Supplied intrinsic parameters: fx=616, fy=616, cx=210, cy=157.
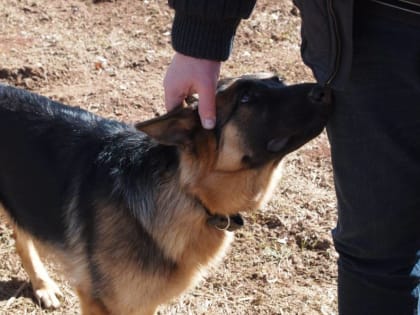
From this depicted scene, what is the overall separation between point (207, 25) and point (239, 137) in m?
0.63

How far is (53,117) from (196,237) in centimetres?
93

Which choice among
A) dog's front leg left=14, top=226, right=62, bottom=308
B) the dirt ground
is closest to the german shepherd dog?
dog's front leg left=14, top=226, right=62, bottom=308

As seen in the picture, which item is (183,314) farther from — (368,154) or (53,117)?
(368,154)

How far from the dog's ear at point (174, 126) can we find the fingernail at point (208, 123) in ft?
0.33

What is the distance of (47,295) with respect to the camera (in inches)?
138

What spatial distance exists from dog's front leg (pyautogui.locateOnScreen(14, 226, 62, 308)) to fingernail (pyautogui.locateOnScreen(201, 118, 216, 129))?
1.60 metres

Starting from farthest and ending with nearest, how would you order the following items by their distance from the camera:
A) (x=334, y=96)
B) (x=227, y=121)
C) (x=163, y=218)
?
(x=163, y=218)
(x=227, y=121)
(x=334, y=96)

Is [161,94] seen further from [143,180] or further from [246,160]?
[246,160]

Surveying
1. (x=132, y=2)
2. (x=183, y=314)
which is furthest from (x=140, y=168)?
(x=132, y=2)

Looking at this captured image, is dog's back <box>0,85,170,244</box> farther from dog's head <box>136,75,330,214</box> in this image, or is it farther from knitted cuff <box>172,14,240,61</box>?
knitted cuff <box>172,14,240,61</box>

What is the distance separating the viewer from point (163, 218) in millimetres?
2781

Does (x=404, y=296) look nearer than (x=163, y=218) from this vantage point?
Yes

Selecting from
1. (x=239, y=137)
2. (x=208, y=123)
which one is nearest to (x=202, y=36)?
(x=208, y=123)

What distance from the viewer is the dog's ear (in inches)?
93.0
